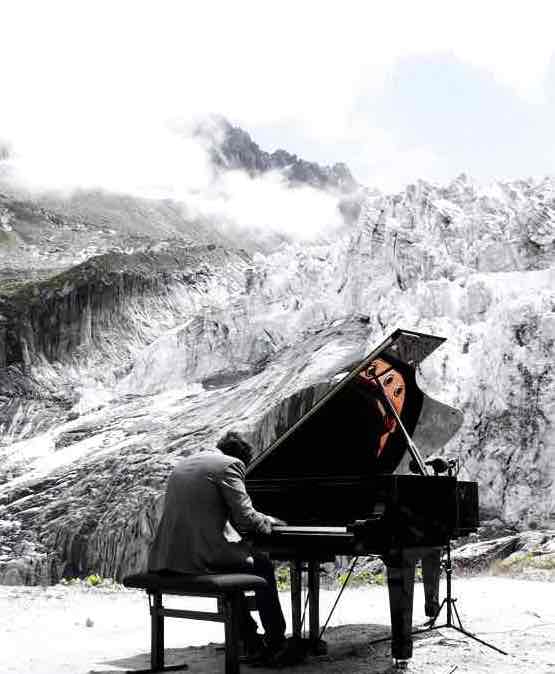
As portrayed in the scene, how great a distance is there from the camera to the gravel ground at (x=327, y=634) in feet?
16.9

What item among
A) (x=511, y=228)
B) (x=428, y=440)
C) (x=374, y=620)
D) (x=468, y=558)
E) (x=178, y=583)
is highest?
(x=511, y=228)

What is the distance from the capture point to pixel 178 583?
452 cm

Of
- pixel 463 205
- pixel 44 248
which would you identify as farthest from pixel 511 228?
pixel 44 248

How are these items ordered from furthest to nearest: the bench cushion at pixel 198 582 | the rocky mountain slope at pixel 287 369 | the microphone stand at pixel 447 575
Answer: the rocky mountain slope at pixel 287 369, the microphone stand at pixel 447 575, the bench cushion at pixel 198 582

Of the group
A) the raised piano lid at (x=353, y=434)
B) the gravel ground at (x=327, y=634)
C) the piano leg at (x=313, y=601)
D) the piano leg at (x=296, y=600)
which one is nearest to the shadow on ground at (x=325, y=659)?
the gravel ground at (x=327, y=634)

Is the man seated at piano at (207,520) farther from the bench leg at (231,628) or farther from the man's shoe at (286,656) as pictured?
the man's shoe at (286,656)

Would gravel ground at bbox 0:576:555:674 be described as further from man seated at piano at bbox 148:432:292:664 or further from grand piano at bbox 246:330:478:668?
man seated at piano at bbox 148:432:292:664

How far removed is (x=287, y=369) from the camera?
995 inches

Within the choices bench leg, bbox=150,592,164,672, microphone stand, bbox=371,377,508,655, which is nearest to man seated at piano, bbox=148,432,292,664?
bench leg, bbox=150,592,164,672

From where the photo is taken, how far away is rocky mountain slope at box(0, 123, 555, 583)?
17.4 meters

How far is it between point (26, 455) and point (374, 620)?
23.9 m

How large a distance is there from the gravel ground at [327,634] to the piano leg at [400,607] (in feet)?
0.56

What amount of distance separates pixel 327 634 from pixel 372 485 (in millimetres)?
1566

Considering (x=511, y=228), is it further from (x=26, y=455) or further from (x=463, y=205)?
(x=26, y=455)
